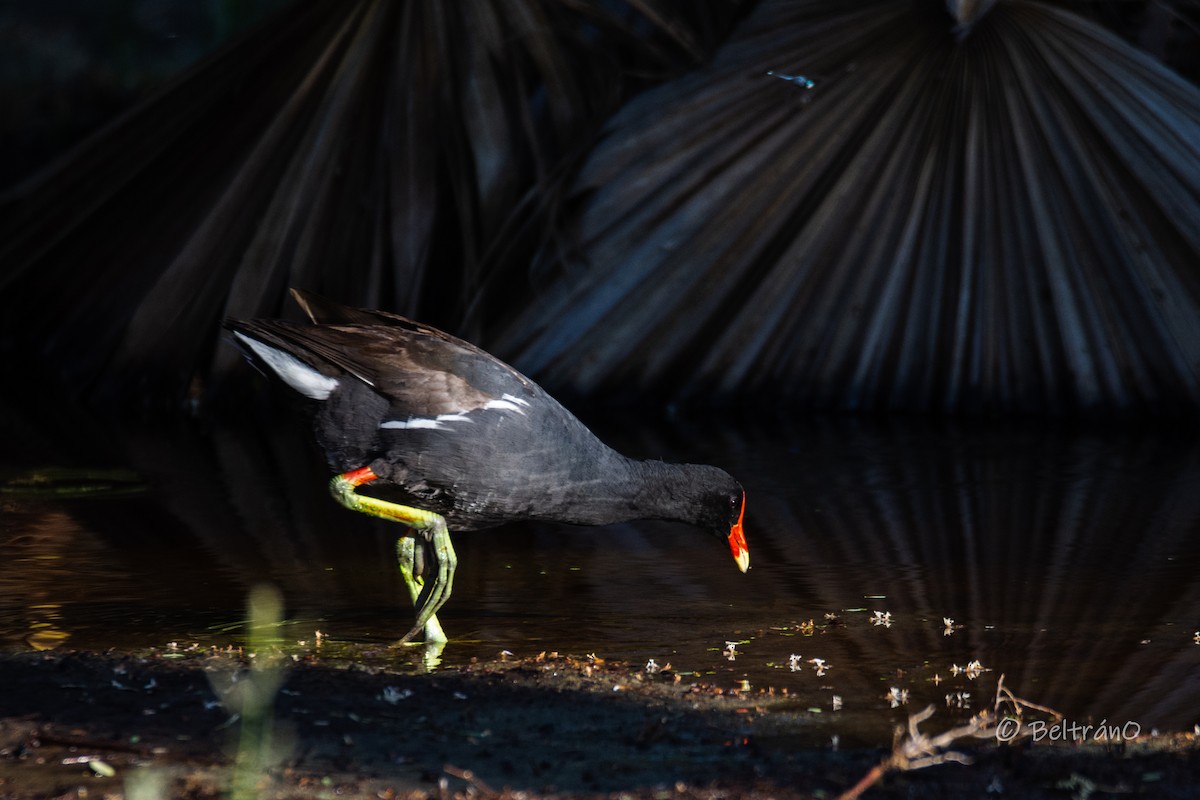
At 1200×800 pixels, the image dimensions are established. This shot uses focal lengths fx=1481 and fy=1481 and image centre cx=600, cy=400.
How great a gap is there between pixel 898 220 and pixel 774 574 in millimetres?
3244

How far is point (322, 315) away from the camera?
5.38 meters

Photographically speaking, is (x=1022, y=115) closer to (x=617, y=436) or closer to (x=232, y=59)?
(x=617, y=436)

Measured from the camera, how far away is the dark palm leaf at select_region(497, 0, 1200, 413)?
7582 millimetres

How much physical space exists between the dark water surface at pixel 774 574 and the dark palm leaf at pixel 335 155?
3.57 ft

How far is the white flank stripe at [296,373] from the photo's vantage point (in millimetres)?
4949

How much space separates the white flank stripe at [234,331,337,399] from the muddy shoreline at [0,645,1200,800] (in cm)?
108

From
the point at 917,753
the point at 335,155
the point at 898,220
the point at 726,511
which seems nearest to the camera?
the point at 917,753

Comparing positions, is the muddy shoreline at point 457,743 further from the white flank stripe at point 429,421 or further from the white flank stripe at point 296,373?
the white flank stripe at point 296,373

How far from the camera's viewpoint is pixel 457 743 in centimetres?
350

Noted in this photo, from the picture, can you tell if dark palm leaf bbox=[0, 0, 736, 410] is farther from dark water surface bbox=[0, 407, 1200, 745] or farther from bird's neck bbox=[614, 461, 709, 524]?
bird's neck bbox=[614, 461, 709, 524]

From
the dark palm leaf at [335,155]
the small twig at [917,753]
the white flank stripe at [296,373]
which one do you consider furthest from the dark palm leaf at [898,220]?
the small twig at [917,753]

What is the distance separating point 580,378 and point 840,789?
19.4ft

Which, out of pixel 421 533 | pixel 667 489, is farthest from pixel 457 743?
pixel 667 489

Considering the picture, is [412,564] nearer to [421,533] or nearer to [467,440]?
[421,533]
